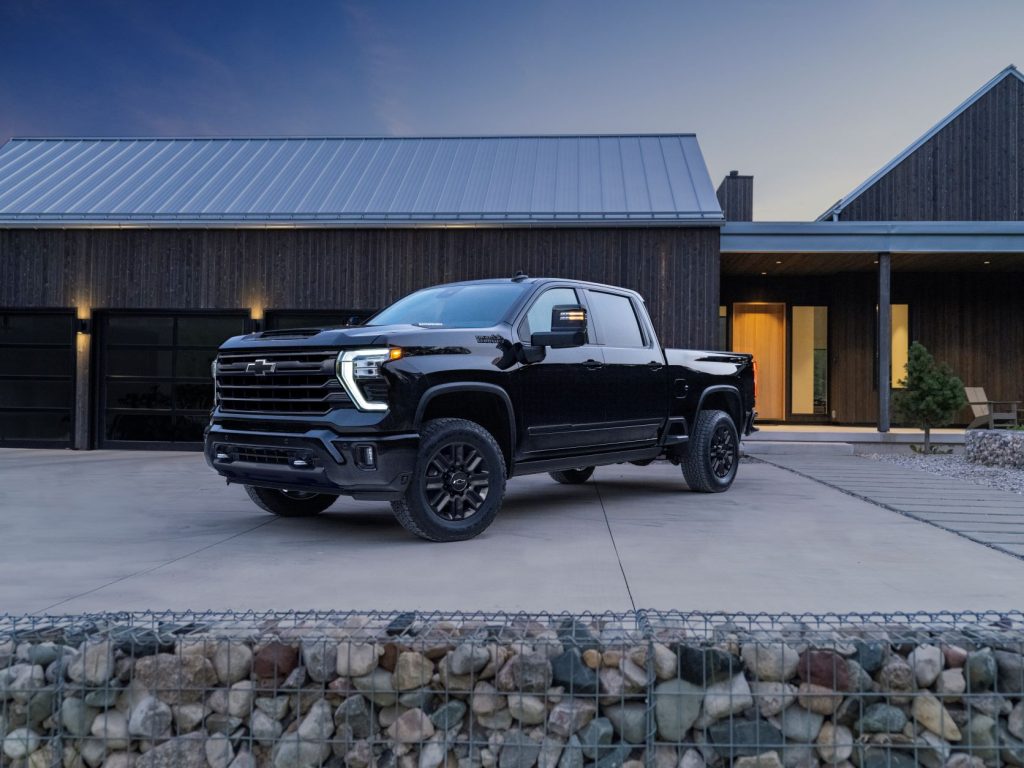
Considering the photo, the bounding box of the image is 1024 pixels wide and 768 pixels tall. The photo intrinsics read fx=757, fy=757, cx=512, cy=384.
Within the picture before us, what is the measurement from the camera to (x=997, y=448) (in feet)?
34.7

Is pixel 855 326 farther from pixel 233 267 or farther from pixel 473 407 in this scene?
pixel 473 407

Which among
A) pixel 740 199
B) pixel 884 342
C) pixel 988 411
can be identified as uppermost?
pixel 740 199

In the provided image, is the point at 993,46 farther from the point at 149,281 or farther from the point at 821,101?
the point at 149,281

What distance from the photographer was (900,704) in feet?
8.86

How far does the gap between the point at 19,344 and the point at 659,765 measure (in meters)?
14.0

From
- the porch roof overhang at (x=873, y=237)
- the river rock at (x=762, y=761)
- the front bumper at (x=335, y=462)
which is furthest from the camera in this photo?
the porch roof overhang at (x=873, y=237)

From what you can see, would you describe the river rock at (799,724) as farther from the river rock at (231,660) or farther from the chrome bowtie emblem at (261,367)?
the chrome bowtie emblem at (261,367)

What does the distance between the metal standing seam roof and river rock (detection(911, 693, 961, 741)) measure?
406 inches

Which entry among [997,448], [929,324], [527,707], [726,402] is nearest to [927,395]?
[997,448]

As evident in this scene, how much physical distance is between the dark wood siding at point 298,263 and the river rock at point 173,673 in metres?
10.2

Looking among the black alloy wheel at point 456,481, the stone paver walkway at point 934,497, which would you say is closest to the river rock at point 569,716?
the black alloy wheel at point 456,481

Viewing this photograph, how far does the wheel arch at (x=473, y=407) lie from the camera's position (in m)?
4.91

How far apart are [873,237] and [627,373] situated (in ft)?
28.1

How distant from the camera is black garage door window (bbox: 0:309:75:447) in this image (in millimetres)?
13023
